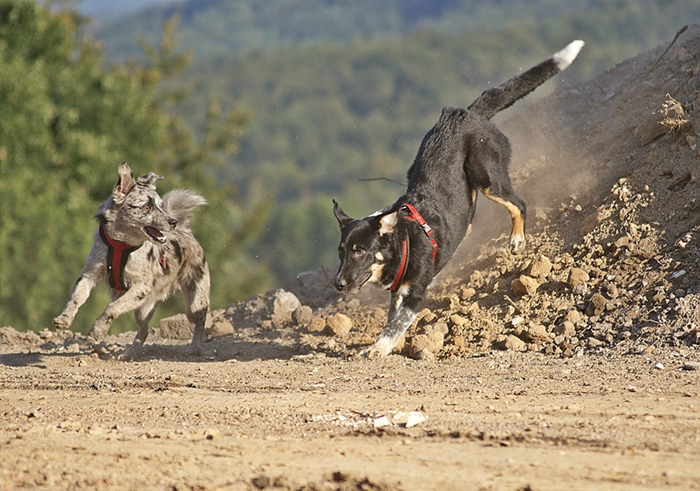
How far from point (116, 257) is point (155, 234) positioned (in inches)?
17.3

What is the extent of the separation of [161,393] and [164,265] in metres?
2.23

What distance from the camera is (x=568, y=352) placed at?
23.7ft

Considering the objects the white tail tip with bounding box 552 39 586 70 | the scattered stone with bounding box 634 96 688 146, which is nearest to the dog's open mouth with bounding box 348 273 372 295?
the white tail tip with bounding box 552 39 586 70

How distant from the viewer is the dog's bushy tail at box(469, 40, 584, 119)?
9336 mm

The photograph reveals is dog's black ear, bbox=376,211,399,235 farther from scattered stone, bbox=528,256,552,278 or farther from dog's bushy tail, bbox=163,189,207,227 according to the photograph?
dog's bushy tail, bbox=163,189,207,227

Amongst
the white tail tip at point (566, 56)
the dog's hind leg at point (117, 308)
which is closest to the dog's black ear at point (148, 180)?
the dog's hind leg at point (117, 308)

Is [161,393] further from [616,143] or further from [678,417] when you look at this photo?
[616,143]

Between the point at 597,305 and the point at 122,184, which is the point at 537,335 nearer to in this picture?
the point at 597,305

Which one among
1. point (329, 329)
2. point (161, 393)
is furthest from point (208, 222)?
point (161, 393)

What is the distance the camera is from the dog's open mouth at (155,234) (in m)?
8.00

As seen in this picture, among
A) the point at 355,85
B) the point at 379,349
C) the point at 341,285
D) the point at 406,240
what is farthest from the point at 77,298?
the point at 355,85

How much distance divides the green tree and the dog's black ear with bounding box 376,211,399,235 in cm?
1374

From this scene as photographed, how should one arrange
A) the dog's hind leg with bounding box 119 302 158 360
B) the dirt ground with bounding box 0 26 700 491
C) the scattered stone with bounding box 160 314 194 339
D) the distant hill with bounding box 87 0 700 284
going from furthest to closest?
the distant hill with bounding box 87 0 700 284 → the scattered stone with bounding box 160 314 194 339 → the dog's hind leg with bounding box 119 302 158 360 → the dirt ground with bounding box 0 26 700 491

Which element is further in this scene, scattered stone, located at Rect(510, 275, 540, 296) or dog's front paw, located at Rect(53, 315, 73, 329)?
scattered stone, located at Rect(510, 275, 540, 296)
